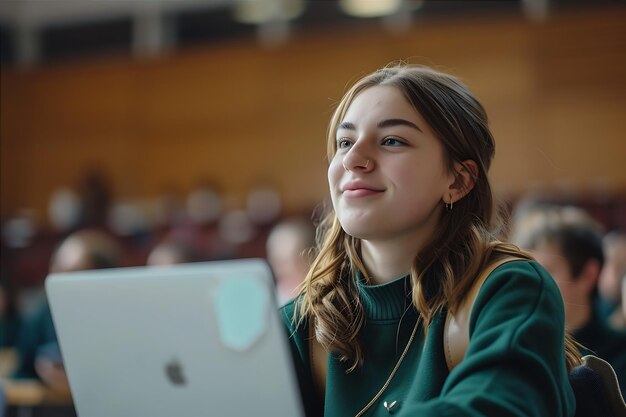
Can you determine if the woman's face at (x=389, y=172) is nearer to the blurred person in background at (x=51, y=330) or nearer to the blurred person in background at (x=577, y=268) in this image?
the blurred person in background at (x=577, y=268)

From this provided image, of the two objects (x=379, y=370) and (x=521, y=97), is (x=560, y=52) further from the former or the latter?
(x=379, y=370)

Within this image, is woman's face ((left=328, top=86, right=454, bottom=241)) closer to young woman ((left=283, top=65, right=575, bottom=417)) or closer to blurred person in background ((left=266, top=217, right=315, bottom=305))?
young woman ((left=283, top=65, right=575, bottom=417))

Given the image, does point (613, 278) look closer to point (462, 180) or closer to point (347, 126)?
point (462, 180)

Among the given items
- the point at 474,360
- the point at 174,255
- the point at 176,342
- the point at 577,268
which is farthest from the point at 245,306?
the point at 174,255

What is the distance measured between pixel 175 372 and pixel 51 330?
332 cm

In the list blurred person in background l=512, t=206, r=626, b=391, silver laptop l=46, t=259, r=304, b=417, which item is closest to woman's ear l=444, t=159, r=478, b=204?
silver laptop l=46, t=259, r=304, b=417

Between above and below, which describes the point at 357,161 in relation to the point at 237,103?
above

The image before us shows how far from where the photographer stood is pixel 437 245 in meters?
1.30

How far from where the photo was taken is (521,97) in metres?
7.60

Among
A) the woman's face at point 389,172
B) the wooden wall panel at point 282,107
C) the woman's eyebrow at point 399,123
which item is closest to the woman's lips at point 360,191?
the woman's face at point 389,172

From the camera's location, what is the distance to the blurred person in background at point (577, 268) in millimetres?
2258

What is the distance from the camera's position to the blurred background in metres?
7.39

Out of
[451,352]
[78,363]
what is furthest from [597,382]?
[78,363]

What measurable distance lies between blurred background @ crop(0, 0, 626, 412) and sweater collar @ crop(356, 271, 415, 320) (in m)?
5.00
